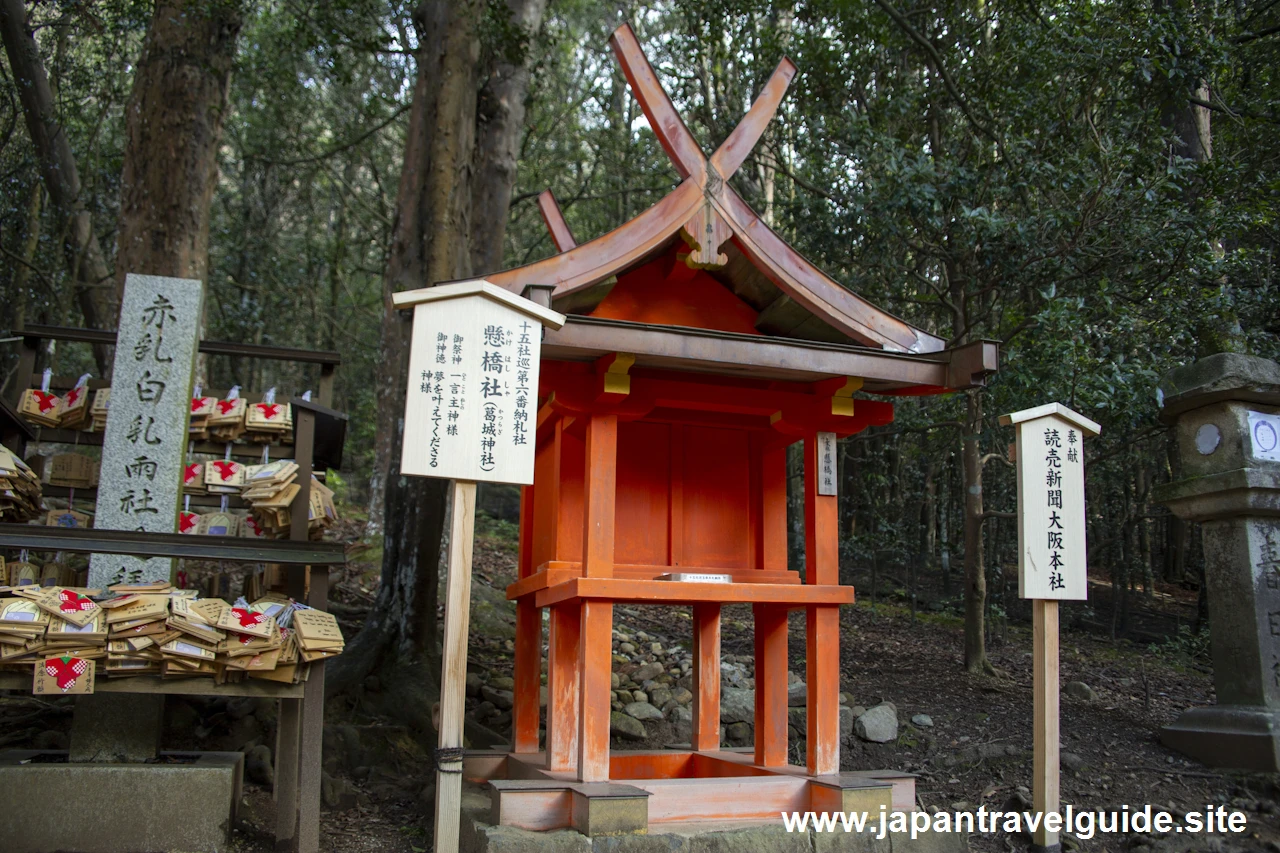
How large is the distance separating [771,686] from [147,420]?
451cm

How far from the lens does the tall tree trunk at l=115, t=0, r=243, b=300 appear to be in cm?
868

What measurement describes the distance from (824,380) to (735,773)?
107 inches

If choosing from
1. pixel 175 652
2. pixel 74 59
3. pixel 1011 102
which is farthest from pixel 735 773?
pixel 74 59

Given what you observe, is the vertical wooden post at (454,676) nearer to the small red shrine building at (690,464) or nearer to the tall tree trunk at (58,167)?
the small red shrine building at (690,464)

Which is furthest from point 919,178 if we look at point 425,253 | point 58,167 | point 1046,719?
point 58,167

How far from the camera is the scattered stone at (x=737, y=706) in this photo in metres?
8.61

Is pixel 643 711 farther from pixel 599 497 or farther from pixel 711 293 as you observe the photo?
pixel 711 293

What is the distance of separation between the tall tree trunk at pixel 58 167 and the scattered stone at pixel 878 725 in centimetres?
810

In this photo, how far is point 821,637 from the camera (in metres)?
5.93

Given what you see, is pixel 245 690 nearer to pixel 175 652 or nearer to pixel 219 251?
pixel 175 652

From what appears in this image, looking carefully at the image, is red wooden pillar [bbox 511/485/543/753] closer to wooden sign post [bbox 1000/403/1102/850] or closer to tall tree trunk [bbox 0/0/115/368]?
wooden sign post [bbox 1000/403/1102/850]

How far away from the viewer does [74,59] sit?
45.9 feet

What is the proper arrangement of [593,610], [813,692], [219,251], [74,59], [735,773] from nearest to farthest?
[593,610], [813,692], [735,773], [74,59], [219,251]

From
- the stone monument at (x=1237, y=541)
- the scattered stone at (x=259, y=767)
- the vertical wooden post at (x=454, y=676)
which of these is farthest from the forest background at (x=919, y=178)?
the vertical wooden post at (x=454, y=676)
